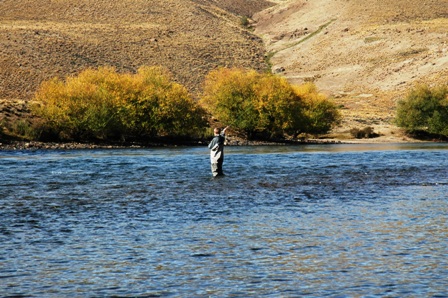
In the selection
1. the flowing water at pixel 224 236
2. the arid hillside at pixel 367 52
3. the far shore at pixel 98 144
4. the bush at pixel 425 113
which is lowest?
the flowing water at pixel 224 236

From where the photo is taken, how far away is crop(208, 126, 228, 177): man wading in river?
3047cm

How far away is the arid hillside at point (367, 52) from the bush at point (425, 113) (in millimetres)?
4495

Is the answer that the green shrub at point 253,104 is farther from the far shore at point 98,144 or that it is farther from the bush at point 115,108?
the bush at point 115,108

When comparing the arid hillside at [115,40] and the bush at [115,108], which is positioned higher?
the arid hillside at [115,40]

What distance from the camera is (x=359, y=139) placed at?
88.2 m

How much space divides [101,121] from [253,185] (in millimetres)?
37079


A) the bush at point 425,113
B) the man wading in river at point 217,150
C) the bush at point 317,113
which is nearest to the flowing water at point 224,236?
the man wading in river at point 217,150

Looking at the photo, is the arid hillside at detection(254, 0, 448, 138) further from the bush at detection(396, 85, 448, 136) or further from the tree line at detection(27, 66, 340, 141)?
the tree line at detection(27, 66, 340, 141)

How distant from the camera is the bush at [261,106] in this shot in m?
77.6

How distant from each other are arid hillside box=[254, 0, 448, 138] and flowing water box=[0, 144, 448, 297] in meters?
70.5

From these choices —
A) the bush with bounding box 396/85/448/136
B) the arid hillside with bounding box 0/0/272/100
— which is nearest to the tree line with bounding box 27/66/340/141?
the bush with bounding box 396/85/448/136

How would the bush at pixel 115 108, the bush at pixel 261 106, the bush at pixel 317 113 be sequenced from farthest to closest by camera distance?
the bush at pixel 317 113 < the bush at pixel 261 106 < the bush at pixel 115 108

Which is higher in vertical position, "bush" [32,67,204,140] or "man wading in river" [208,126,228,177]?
"bush" [32,67,204,140]

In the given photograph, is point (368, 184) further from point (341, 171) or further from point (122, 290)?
point (122, 290)
